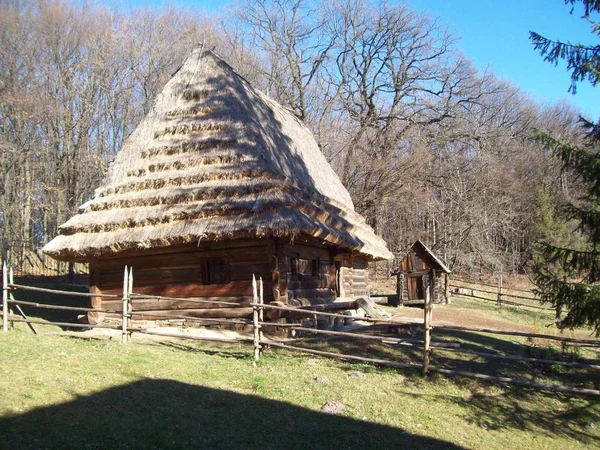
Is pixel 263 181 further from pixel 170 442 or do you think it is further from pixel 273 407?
pixel 170 442

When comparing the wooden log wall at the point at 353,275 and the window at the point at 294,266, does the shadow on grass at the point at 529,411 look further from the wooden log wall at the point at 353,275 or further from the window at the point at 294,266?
the wooden log wall at the point at 353,275

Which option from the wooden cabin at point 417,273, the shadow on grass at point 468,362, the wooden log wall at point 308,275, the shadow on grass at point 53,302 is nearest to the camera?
the shadow on grass at point 468,362

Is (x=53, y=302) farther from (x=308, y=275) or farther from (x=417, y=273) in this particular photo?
(x=417, y=273)

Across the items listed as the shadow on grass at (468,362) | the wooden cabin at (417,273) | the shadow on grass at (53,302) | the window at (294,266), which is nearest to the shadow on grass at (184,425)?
the shadow on grass at (468,362)

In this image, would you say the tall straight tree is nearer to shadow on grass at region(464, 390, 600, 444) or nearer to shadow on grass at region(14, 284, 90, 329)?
shadow on grass at region(464, 390, 600, 444)

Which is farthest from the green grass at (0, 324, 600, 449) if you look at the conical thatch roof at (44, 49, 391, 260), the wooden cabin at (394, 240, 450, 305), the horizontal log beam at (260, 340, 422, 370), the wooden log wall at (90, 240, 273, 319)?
the wooden cabin at (394, 240, 450, 305)

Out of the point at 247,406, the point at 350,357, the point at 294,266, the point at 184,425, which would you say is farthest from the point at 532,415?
the point at 294,266

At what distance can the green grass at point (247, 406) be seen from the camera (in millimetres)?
6105

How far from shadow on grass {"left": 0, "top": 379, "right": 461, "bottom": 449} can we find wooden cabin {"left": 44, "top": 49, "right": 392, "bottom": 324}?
5.09 metres

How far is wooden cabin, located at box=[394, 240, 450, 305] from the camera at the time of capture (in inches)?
1034

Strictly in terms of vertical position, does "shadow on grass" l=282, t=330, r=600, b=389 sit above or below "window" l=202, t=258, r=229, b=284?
below

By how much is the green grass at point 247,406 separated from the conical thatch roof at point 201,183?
3536mm

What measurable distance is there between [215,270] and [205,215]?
1679 mm

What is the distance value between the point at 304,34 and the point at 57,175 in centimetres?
1825
